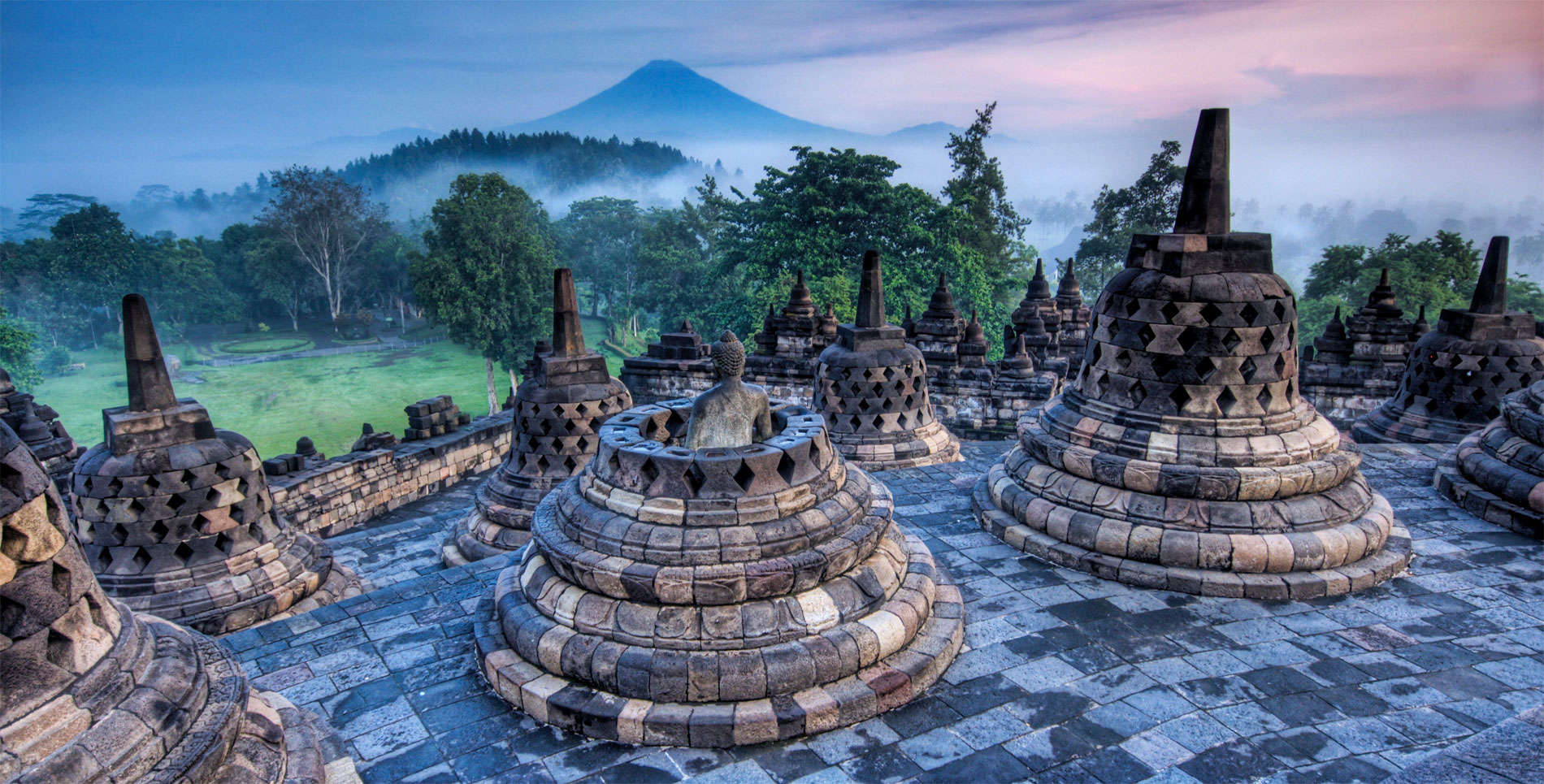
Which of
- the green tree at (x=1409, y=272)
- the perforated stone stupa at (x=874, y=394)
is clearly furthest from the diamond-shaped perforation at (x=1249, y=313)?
the green tree at (x=1409, y=272)

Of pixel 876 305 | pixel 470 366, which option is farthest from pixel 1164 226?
pixel 470 366

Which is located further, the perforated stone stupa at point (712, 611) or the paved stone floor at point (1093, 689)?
the perforated stone stupa at point (712, 611)

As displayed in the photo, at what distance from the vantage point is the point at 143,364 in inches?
304

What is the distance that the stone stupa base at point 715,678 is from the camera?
457 cm

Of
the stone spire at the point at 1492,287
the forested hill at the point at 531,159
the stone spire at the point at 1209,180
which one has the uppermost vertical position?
the forested hill at the point at 531,159

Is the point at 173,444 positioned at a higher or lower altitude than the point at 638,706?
higher

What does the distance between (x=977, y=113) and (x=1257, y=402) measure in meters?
39.8

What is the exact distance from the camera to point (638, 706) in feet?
15.3

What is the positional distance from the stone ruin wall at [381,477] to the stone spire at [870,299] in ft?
21.5

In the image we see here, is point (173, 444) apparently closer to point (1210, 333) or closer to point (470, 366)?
point (1210, 333)

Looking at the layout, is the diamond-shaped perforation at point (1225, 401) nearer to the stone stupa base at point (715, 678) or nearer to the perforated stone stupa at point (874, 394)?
the stone stupa base at point (715, 678)

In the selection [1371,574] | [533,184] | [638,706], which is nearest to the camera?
[638,706]

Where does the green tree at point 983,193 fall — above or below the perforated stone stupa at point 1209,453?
above

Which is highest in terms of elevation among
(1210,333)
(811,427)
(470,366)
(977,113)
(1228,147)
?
(977,113)
